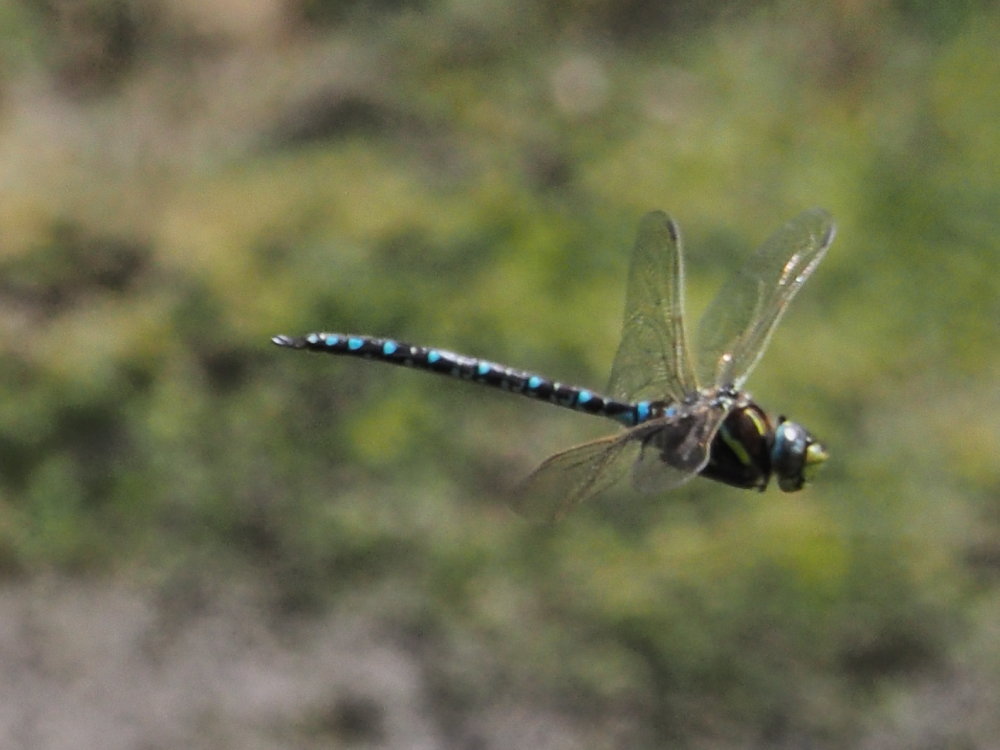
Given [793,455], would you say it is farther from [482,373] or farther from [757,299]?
[482,373]

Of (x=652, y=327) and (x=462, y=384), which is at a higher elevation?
(x=462, y=384)

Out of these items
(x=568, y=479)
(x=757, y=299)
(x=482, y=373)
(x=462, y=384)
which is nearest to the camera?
(x=568, y=479)

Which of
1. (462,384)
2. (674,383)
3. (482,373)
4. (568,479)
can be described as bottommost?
(568,479)

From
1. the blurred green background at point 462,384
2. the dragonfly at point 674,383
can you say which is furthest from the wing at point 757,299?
the blurred green background at point 462,384

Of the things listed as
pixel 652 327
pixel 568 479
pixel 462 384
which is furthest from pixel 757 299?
pixel 462 384

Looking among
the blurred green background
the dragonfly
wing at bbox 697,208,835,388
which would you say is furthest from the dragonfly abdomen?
the blurred green background

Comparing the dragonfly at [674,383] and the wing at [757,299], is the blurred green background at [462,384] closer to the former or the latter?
the dragonfly at [674,383]
